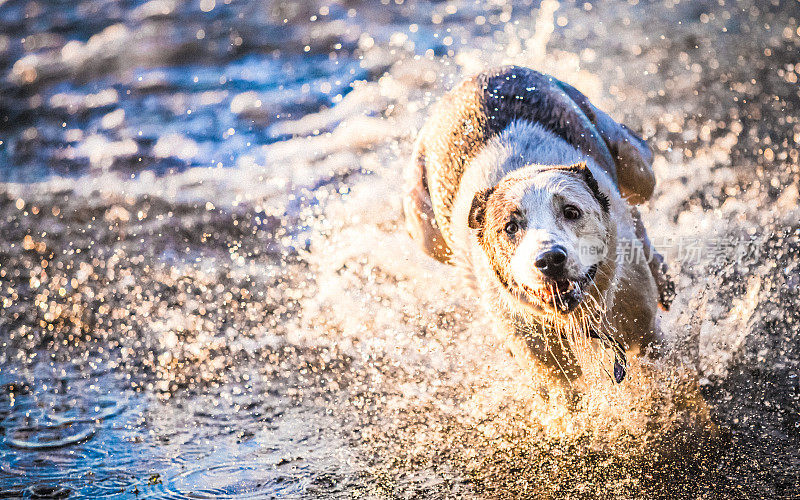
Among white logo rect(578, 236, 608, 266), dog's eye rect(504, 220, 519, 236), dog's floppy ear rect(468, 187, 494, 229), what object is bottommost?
white logo rect(578, 236, 608, 266)

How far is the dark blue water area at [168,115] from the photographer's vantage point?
6.84m

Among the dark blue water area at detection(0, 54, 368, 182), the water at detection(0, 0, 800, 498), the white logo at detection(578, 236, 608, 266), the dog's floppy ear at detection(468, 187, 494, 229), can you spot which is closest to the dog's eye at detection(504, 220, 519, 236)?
the dog's floppy ear at detection(468, 187, 494, 229)

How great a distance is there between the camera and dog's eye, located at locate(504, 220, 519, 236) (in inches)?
125

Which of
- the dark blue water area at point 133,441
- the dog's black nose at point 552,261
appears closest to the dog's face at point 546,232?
the dog's black nose at point 552,261

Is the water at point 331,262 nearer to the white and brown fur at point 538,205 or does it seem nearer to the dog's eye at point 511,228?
the white and brown fur at point 538,205

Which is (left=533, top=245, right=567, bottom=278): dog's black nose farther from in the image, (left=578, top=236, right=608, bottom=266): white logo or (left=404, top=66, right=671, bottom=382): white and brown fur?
(left=578, top=236, right=608, bottom=266): white logo

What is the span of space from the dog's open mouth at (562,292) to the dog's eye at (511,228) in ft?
0.88

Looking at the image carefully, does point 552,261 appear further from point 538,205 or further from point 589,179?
point 589,179

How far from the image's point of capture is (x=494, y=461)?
360 centimetres

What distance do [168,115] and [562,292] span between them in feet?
17.8

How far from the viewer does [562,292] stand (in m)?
3.03

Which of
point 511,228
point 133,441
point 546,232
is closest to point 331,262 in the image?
point 133,441

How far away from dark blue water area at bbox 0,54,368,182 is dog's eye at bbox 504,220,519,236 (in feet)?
13.5

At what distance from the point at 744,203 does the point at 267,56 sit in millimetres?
5155
